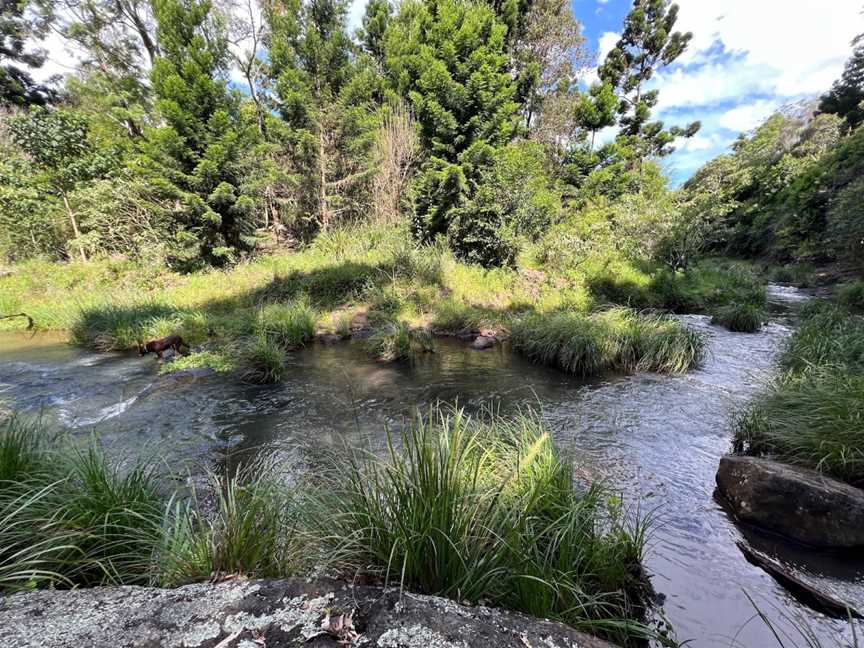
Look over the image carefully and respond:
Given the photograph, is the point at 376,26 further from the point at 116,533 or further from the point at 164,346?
the point at 116,533

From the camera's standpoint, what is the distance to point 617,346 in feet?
23.7

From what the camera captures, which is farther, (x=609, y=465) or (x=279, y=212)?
(x=279, y=212)

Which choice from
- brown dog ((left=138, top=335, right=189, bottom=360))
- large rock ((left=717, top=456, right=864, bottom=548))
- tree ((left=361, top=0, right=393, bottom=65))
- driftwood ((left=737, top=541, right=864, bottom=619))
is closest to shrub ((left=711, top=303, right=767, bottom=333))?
large rock ((left=717, top=456, right=864, bottom=548))

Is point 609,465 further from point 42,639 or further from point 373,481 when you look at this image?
point 42,639

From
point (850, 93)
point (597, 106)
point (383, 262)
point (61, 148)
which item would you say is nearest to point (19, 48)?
point (61, 148)

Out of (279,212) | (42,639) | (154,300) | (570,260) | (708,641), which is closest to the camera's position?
(42,639)

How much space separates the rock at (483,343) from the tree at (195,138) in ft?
31.5

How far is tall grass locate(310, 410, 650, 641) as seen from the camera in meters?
1.56

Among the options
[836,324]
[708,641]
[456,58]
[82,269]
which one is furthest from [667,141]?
[82,269]

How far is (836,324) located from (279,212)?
1852cm

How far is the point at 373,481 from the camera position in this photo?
183 centimetres

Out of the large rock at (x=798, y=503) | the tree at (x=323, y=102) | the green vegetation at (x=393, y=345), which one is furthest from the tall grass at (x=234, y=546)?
the tree at (x=323, y=102)

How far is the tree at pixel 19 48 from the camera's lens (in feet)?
45.4

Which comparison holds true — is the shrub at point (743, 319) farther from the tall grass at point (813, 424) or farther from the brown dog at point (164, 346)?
the brown dog at point (164, 346)
